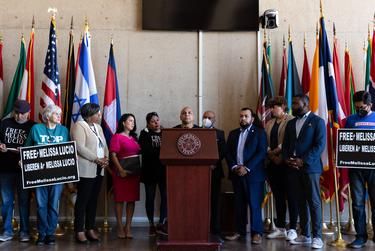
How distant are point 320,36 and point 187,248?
297 centimetres

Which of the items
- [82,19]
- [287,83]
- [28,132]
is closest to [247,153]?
[287,83]

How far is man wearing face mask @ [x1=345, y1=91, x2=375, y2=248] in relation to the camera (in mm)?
4039

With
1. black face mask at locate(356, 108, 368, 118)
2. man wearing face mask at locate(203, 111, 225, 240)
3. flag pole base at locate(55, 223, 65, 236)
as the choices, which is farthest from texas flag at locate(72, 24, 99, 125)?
black face mask at locate(356, 108, 368, 118)

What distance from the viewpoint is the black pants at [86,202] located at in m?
4.25

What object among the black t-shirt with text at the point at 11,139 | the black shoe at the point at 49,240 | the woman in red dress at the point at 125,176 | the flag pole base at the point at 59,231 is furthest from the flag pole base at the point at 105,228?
the black t-shirt with text at the point at 11,139

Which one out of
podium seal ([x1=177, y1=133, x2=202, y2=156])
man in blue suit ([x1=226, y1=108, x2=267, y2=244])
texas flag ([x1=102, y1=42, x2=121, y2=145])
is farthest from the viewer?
texas flag ([x1=102, y1=42, x2=121, y2=145])

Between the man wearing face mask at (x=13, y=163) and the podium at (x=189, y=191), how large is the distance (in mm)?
1594

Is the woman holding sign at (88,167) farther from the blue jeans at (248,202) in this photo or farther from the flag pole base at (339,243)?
the flag pole base at (339,243)

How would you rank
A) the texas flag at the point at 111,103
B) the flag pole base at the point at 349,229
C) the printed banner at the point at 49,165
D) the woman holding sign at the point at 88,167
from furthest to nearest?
1. the texas flag at the point at 111,103
2. the flag pole base at the point at 349,229
3. the woman holding sign at the point at 88,167
4. the printed banner at the point at 49,165

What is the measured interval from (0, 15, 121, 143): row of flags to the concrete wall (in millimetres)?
304

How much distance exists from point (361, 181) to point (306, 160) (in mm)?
582

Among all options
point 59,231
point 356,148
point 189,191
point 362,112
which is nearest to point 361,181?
point 356,148

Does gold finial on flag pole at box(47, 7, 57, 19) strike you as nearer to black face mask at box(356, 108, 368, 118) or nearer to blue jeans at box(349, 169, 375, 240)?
black face mask at box(356, 108, 368, 118)

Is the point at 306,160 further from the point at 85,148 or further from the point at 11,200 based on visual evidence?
the point at 11,200
